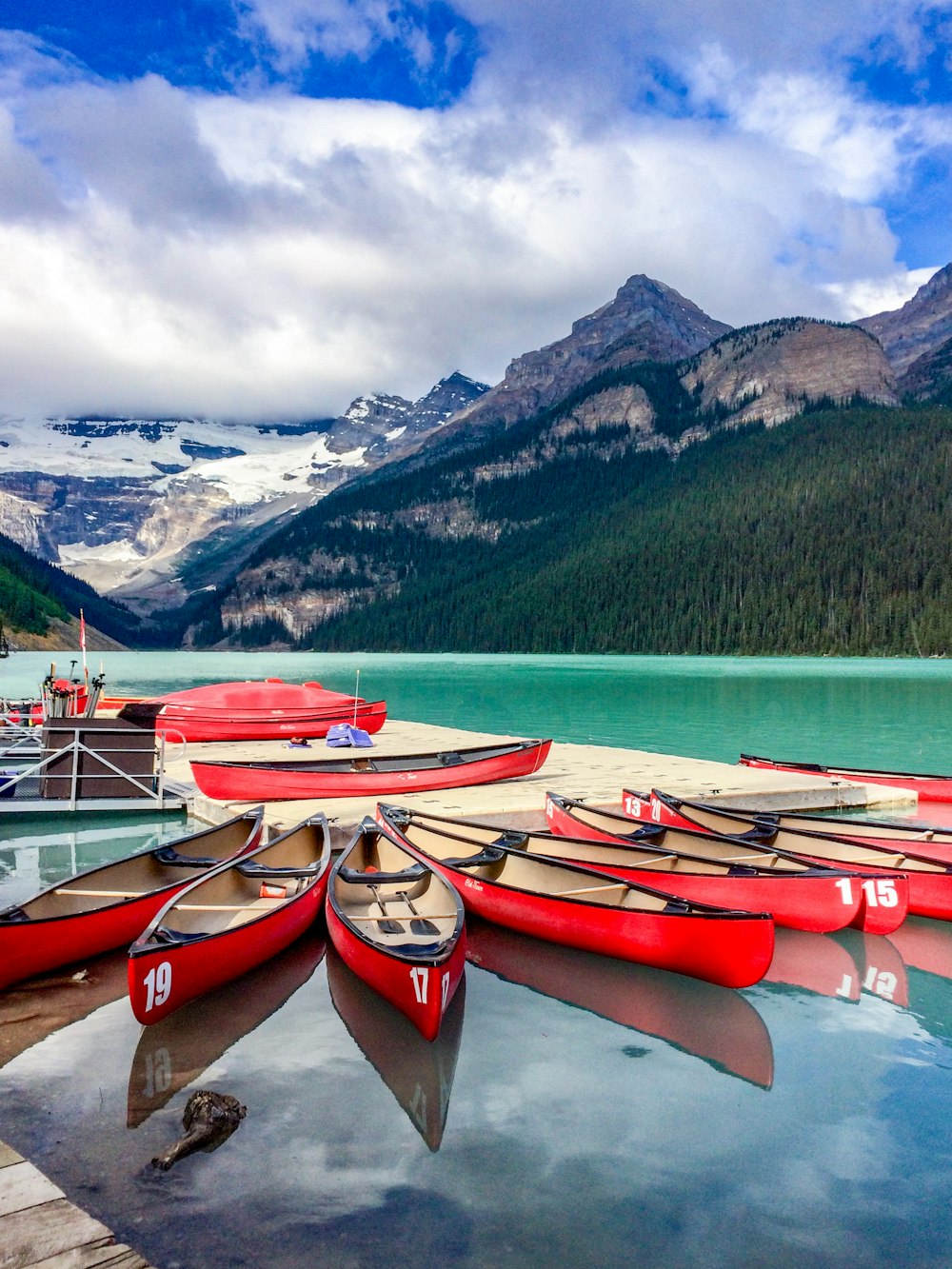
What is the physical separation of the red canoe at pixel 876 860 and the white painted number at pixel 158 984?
9.38 m

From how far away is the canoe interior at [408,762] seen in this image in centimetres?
2138

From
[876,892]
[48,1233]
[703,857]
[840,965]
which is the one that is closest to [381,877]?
[703,857]

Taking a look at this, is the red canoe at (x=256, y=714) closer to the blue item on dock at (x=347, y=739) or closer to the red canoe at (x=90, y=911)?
the blue item on dock at (x=347, y=739)

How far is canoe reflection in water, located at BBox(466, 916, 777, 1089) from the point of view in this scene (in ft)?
30.8

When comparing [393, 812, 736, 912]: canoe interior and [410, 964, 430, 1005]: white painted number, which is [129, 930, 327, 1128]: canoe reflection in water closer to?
[410, 964, 430, 1005]: white painted number

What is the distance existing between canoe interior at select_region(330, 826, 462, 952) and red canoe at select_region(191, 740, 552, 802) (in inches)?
225

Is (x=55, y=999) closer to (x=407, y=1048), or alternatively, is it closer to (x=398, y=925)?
(x=398, y=925)

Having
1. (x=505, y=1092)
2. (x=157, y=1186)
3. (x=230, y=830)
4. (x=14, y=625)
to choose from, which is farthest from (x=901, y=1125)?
(x=14, y=625)

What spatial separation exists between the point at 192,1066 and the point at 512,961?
4.63 meters

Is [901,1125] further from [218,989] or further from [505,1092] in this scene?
[218,989]

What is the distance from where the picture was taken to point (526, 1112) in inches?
314

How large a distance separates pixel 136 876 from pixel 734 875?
29.1 feet

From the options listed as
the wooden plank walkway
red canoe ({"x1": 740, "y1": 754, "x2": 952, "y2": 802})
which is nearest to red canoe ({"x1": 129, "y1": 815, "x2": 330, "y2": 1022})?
the wooden plank walkway

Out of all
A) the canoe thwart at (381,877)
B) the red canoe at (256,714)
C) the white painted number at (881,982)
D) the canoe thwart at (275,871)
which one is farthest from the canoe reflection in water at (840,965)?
the red canoe at (256,714)
